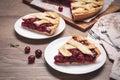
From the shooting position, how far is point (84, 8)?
1639 mm

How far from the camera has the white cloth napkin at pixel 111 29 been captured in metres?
1.34

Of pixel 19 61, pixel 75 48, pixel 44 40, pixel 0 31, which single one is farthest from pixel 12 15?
pixel 75 48

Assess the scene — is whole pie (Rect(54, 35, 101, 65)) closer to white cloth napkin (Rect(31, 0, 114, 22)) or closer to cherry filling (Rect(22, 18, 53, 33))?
cherry filling (Rect(22, 18, 53, 33))

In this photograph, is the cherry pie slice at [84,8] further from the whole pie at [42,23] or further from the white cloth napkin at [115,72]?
the white cloth napkin at [115,72]

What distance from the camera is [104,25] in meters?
1.54

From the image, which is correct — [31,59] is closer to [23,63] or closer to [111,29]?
[23,63]

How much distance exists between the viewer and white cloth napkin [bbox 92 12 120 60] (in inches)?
52.8

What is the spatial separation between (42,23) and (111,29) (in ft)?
1.40

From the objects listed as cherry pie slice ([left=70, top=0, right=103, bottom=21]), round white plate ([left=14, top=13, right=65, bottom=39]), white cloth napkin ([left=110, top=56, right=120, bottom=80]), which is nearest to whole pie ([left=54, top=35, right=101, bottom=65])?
white cloth napkin ([left=110, top=56, right=120, bottom=80])

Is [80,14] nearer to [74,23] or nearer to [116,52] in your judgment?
[74,23]

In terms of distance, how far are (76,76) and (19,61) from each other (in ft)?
1.04

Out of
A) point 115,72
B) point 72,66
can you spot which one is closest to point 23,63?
point 72,66

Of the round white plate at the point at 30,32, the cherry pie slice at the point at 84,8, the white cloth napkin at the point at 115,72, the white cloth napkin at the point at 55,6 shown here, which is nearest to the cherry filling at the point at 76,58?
the white cloth napkin at the point at 115,72

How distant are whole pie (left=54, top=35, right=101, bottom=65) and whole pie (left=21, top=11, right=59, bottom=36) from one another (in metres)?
0.20
